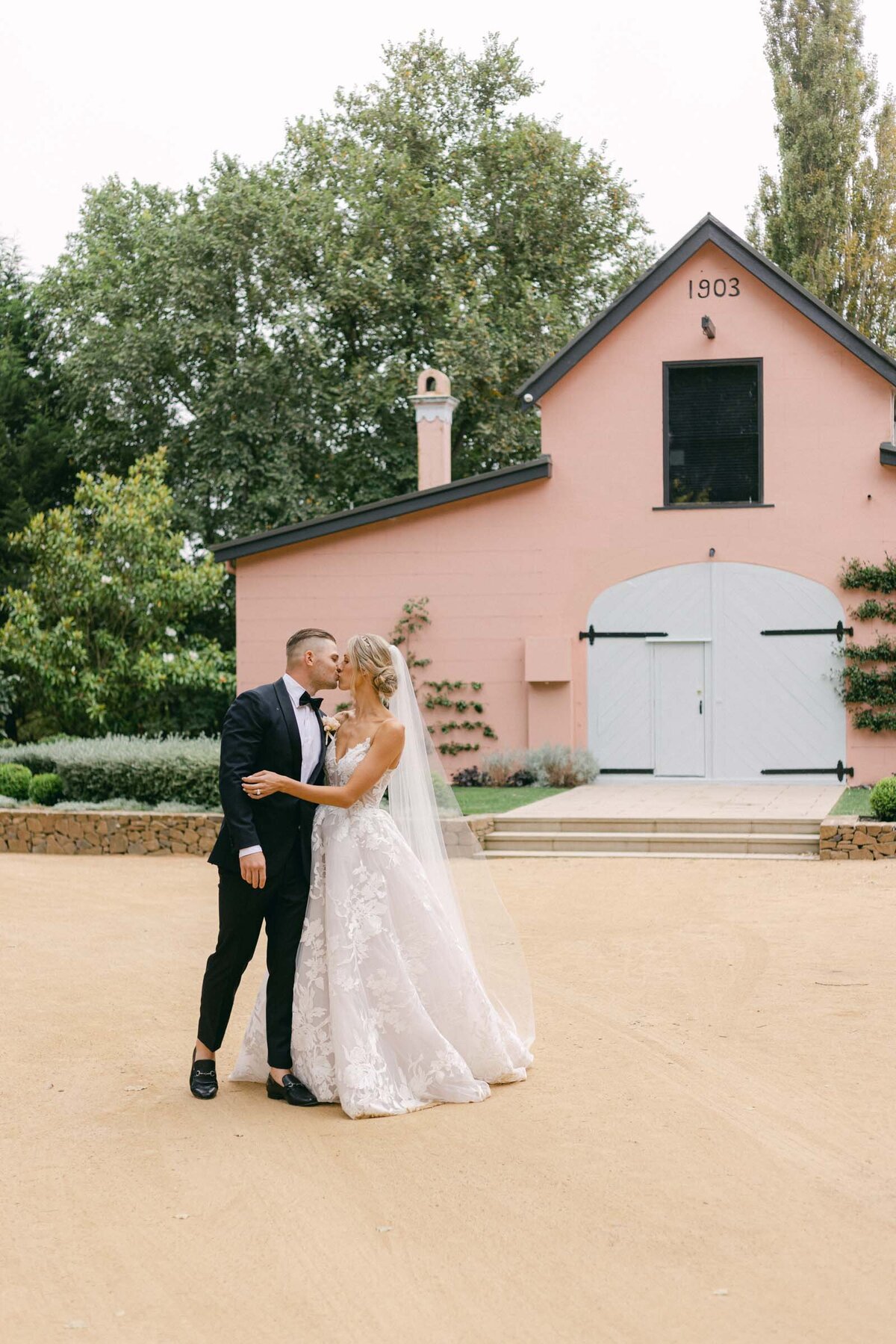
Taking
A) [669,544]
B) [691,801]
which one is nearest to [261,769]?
[691,801]

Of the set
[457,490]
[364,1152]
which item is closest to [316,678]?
[364,1152]

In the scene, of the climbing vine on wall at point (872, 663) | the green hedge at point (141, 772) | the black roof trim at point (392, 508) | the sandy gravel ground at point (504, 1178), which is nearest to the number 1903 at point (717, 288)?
the black roof trim at point (392, 508)

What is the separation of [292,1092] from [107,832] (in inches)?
335

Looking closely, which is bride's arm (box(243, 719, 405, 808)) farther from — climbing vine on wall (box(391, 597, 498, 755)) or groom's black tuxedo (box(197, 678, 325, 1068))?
climbing vine on wall (box(391, 597, 498, 755))

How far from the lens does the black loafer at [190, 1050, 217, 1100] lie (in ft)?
18.2

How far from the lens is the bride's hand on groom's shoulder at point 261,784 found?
5.38m

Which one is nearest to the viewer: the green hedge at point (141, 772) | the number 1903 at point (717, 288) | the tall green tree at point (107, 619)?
the green hedge at point (141, 772)

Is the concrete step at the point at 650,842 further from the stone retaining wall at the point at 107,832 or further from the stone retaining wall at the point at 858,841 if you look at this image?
the stone retaining wall at the point at 107,832

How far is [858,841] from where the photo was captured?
1225cm

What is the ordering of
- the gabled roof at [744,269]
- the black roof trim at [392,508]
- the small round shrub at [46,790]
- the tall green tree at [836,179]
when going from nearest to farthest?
the small round shrub at [46,790] → the gabled roof at [744,269] → the black roof trim at [392,508] → the tall green tree at [836,179]

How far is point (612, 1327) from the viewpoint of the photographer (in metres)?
3.51

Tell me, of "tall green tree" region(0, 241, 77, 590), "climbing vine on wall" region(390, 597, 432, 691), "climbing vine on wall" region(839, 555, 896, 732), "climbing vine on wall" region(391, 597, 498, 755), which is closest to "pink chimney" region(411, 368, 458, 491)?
"climbing vine on wall" region(390, 597, 432, 691)

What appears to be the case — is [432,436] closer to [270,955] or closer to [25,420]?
[25,420]

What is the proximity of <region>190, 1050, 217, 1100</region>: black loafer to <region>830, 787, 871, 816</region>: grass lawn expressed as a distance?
28.8 feet
